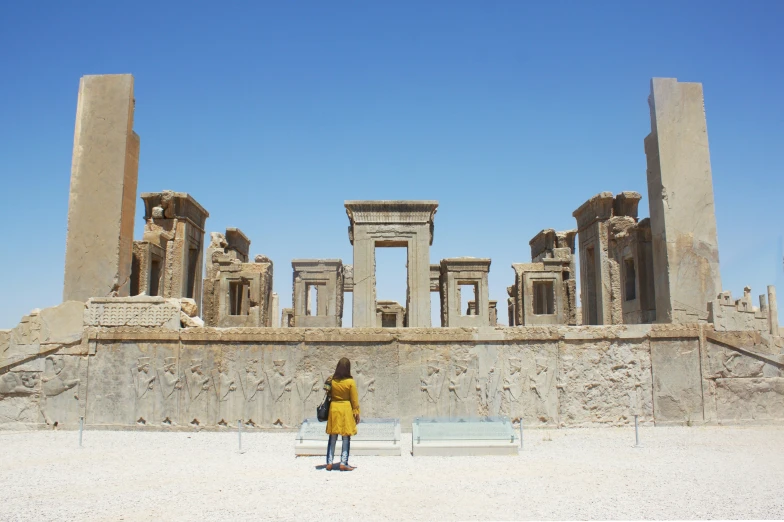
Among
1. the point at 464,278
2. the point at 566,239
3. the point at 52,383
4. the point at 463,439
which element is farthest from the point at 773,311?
the point at 52,383

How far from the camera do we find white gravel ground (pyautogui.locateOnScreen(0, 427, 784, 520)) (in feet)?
14.4

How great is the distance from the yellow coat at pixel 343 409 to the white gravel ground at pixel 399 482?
411 mm

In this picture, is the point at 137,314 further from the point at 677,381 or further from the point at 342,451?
the point at 677,381

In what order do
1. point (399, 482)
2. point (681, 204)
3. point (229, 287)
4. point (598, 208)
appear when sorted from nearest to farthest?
point (399, 482) → point (681, 204) → point (598, 208) → point (229, 287)

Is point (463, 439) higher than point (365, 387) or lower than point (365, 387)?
lower

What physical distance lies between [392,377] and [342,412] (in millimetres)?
3187

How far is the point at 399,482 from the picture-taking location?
536 centimetres

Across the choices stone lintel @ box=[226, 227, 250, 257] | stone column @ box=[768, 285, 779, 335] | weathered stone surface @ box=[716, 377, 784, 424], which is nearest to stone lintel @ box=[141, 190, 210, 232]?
stone lintel @ box=[226, 227, 250, 257]

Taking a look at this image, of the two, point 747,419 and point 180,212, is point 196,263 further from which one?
point 747,419

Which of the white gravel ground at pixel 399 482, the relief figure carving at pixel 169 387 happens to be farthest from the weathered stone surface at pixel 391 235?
the white gravel ground at pixel 399 482

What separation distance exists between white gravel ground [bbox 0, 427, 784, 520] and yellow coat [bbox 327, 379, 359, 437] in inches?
16.2

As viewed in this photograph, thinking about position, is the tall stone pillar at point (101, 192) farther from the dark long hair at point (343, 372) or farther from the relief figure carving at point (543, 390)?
the relief figure carving at point (543, 390)

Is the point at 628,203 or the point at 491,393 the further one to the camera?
the point at 628,203

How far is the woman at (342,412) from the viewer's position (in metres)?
5.94
